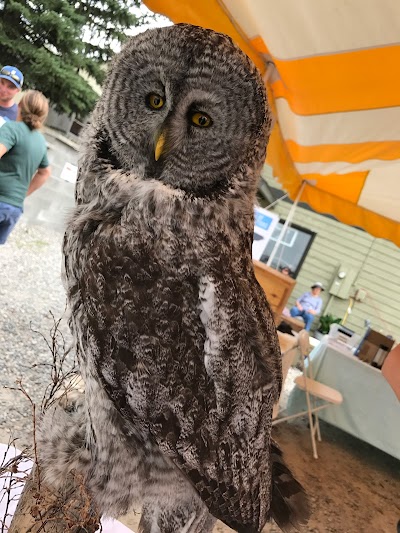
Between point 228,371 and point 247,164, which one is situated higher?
point 247,164

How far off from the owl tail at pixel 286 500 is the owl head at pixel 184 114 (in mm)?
565

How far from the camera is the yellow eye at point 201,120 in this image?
687 millimetres

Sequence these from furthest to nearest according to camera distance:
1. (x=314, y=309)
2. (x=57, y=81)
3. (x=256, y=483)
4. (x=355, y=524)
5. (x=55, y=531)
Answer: (x=314, y=309) < (x=57, y=81) < (x=355, y=524) < (x=256, y=483) < (x=55, y=531)

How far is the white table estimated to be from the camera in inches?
130

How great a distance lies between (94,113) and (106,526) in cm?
77

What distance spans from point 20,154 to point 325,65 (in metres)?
Answer: 1.59

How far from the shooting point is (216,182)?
73cm

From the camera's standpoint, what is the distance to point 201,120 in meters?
0.69

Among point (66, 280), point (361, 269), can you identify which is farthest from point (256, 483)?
point (361, 269)

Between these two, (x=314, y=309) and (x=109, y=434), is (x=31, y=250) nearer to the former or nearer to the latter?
(x=109, y=434)

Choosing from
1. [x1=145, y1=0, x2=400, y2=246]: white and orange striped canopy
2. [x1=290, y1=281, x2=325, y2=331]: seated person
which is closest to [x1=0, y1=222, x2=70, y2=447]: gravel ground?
[x1=145, y1=0, x2=400, y2=246]: white and orange striped canopy

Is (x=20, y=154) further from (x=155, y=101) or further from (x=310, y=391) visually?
(x=310, y=391)

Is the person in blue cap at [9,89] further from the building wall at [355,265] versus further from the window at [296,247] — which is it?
the window at [296,247]

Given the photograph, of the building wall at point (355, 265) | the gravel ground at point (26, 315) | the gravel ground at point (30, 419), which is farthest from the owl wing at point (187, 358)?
the building wall at point (355, 265)
